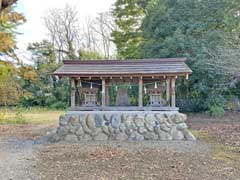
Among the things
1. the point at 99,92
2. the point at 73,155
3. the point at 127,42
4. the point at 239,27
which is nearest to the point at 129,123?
the point at 99,92

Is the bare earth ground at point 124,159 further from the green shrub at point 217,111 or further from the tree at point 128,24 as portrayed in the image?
the tree at point 128,24

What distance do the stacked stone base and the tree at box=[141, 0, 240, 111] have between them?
5.42 meters

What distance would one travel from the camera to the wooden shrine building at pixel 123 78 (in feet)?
35.5

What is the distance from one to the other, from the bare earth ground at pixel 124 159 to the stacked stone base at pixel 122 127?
2.26ft

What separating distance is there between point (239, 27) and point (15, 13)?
10368mm

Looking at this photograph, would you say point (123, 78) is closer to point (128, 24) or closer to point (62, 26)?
point (128, 24)

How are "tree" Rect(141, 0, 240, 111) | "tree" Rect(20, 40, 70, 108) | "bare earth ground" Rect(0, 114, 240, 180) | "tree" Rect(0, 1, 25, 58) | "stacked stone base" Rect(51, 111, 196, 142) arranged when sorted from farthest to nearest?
1. "tree" Rect(20, 40, 70, 108)
2. "tree" Rect(141, 0, 240, 111)
3. "tree" Rect(0, 1, 25, 58)
4. "stacked stone base" Rect(51, 111, 196, 142)
5. "bare earth ground" Rect(0, 114, 240, 180)

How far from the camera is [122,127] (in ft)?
34.0

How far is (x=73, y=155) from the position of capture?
7.45 meters

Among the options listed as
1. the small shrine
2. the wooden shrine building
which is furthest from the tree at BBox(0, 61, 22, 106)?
the small shrine

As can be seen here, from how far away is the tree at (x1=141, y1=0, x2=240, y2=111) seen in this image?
1588 cm

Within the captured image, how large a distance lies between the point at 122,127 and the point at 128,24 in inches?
629

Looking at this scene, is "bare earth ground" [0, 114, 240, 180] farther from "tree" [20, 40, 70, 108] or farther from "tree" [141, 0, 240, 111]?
"tree" [20, 40, 70, 108]

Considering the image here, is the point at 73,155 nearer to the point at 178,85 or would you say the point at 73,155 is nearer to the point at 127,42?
the point at 178,85
